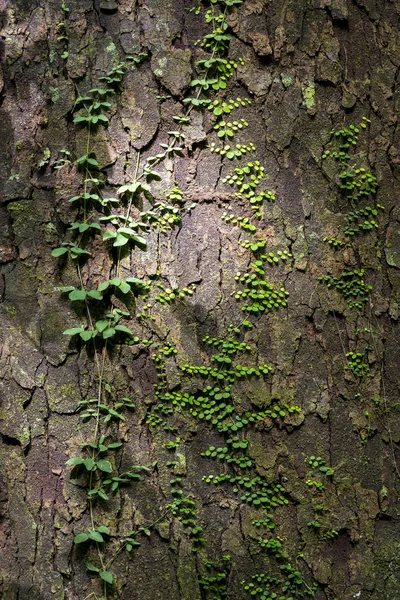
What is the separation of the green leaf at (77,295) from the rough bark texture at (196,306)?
8 cm

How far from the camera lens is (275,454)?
2467mm

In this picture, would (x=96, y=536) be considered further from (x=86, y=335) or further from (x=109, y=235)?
(x=109, y=235)

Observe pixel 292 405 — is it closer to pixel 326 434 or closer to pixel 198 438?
pixel 326 434

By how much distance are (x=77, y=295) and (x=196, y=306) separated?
1.45ft

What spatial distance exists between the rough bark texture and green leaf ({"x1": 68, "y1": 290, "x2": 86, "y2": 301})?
8 cm

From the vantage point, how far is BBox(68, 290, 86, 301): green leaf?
96.3 inches

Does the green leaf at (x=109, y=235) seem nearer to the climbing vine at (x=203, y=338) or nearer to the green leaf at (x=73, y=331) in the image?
the climbing vine at (x=203, y=338)

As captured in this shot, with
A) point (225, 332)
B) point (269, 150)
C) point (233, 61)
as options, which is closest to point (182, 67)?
point (233, 61)

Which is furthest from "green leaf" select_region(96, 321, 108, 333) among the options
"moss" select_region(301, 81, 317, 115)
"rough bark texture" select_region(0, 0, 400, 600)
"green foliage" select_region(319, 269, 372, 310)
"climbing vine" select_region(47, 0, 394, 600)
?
"moss" select_region(301, 81, 317, 115)

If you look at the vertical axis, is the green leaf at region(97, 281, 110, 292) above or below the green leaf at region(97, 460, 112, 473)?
above

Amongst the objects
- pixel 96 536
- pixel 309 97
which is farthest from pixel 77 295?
pixel 309 97

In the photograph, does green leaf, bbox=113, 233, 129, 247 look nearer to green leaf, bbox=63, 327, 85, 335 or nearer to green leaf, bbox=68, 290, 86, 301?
green leaf, bbox=68, 290, 86, 301

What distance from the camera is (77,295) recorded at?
245 centimetres

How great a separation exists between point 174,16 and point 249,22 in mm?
293
